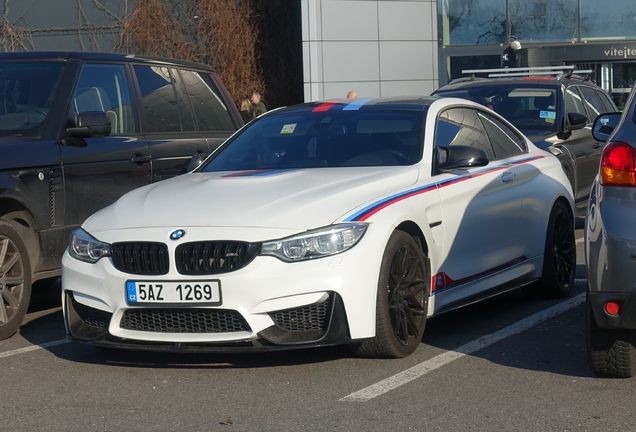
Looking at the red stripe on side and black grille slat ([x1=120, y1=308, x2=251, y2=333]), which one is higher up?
the red stripe on side

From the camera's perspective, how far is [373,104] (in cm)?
700

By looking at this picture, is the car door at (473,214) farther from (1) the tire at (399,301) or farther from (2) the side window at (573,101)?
(2) the side window at (573,101)

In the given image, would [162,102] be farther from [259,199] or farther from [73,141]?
[259,199]

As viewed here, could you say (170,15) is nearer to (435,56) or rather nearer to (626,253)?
(435,56)

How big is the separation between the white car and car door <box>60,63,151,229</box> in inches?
36.7

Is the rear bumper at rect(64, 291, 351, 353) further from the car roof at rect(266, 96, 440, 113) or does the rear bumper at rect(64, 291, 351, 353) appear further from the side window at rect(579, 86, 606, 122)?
the side window at rect(579, 86, 606, 122)

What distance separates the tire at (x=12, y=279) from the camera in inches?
265

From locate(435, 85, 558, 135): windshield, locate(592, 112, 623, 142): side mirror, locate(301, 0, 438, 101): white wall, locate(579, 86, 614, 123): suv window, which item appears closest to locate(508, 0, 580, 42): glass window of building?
locate(301, 0, 438, 101): white wall

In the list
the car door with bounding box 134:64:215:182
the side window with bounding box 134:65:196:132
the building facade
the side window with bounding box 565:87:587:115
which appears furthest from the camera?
the building facade

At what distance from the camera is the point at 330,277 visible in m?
5.30

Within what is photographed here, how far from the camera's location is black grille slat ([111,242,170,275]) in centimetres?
546

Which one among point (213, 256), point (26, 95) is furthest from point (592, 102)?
point (213, 256)

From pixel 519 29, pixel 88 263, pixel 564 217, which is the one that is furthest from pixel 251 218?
pixel 519 29

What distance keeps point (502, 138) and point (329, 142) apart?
1483mm
